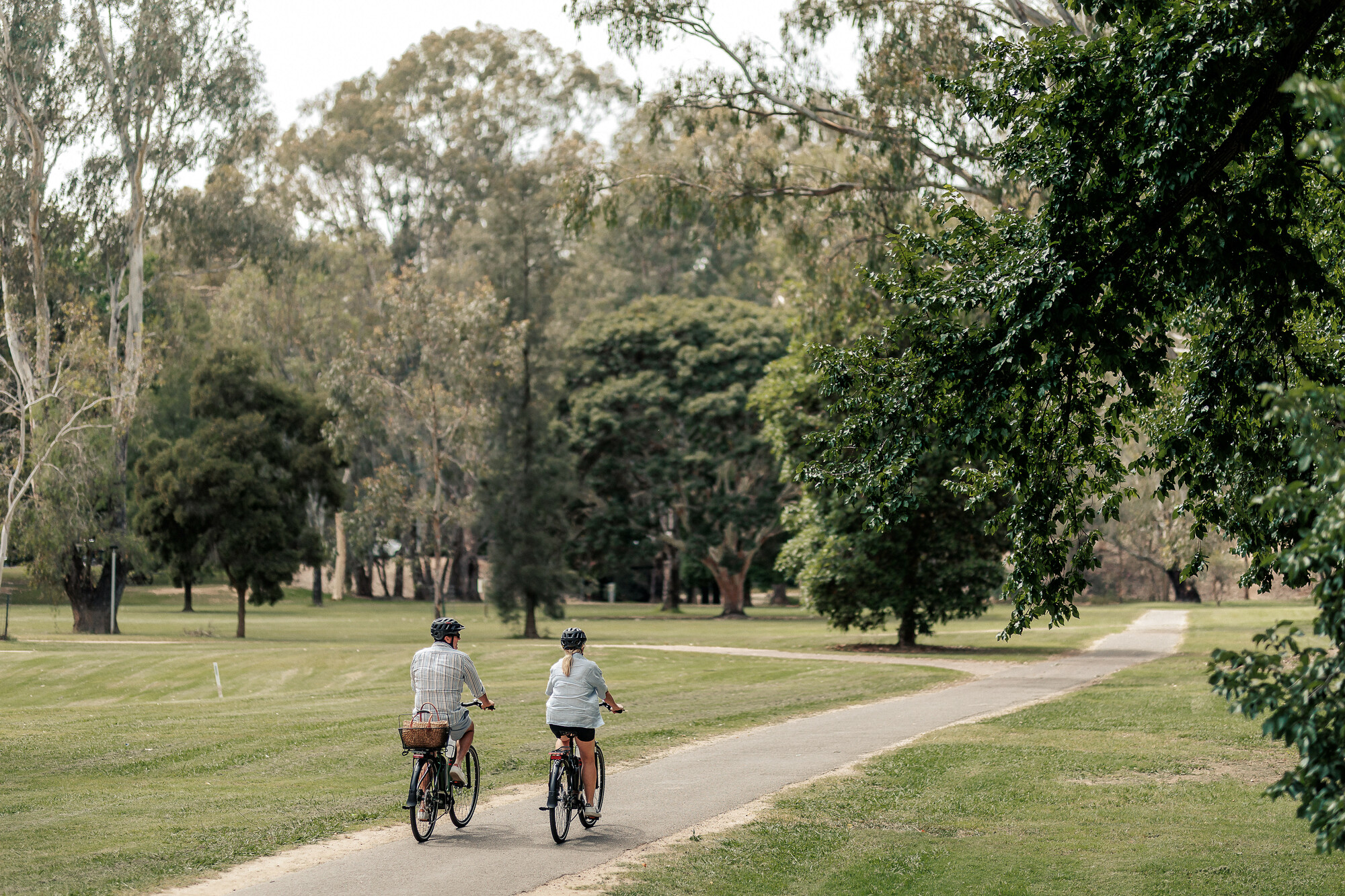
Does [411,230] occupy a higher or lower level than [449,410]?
higher

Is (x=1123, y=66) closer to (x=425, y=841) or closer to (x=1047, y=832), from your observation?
(x=1047, y=832)

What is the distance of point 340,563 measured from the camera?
68.4 meters

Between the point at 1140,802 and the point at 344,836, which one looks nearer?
the point at 344,836

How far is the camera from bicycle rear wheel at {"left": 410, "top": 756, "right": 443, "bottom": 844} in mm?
9938

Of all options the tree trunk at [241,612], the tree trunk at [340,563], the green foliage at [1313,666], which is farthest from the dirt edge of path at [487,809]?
the tree trunk at [340,563]

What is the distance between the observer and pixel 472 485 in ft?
188

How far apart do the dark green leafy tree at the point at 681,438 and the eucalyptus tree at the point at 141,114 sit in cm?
1796

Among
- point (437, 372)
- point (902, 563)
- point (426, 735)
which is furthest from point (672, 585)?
point (426, 735)

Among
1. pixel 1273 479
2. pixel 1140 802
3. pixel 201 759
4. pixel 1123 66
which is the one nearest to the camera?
pixel 1123 66

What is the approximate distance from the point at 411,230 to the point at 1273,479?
6130 cm

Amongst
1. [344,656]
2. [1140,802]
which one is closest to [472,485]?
[344,656]

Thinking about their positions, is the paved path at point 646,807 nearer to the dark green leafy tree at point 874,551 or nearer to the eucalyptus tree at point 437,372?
the dark green leafy tree at point 874,551

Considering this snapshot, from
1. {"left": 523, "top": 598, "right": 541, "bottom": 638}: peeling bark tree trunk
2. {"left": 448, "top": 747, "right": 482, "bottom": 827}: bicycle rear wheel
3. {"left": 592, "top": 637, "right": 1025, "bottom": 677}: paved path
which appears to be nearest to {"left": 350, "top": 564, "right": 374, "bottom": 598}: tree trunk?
{"left": 523, "top": 598, "right": 541, "bottom": 638}: peeling bark tree trunk

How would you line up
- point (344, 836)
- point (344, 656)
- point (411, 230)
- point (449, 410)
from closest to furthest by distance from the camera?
point (344, 836)
point (344, 656)
point (449, 410)
point (411, 230)
